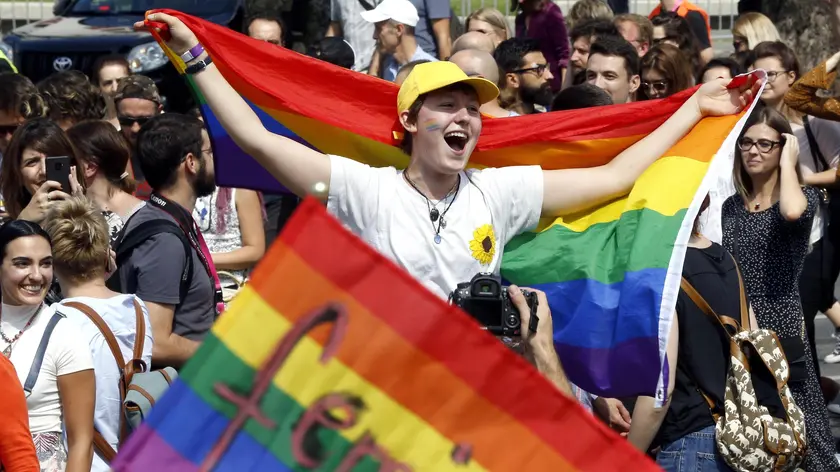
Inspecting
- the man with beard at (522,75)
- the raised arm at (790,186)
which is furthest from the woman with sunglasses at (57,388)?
the man with beard at (522,75)

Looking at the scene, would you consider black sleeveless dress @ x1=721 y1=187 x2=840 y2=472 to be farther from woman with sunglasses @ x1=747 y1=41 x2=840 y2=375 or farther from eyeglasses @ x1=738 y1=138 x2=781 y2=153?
woman with sunglasses @ x1=747 y1=41 x2=840 y2=375

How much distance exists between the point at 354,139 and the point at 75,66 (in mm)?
7165

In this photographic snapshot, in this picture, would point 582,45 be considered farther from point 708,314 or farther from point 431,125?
point 431,125

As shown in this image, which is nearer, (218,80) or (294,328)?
(294,328)

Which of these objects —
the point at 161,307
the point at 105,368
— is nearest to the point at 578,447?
the point at 105,368

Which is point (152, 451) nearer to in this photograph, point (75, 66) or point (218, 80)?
point (218, 80)

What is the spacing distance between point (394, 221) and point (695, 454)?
155cm

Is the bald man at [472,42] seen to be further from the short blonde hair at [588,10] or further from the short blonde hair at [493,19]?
the short blonde hair at [588,10]

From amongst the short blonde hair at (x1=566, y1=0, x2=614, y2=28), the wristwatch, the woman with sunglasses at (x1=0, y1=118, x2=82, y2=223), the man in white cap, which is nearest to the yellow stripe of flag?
the wristwatch

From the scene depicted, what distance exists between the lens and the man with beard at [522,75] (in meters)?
8.47

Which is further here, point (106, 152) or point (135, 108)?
point (135, 108)

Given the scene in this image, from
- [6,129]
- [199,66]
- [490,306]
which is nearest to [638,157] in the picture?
[490,306]

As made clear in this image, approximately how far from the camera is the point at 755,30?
10.5 metres

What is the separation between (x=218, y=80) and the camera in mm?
4660
